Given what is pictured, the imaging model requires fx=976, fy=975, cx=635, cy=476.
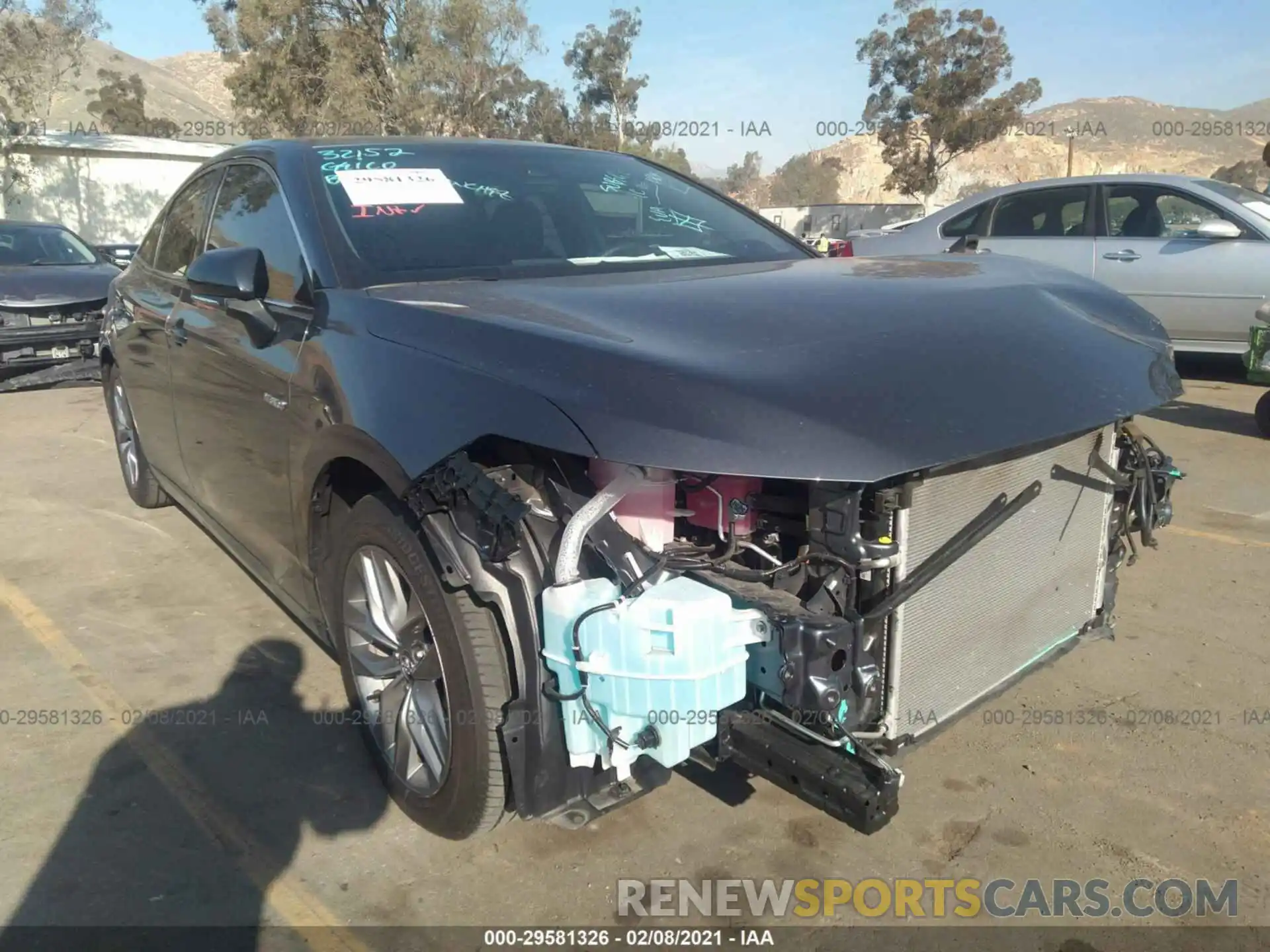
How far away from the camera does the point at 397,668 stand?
2.54 metres

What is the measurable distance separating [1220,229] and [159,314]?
7537mm

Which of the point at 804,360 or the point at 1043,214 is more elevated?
the point at 1043,214

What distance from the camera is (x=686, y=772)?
279cm

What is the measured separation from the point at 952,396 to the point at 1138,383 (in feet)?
2.22

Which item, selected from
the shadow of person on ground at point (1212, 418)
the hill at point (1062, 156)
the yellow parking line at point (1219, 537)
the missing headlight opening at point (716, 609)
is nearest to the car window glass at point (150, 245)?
the missing headlight opening at point (716, 609)

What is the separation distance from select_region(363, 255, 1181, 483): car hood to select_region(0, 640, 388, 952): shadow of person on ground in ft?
4.28

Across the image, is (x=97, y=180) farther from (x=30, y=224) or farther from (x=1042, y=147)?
(x=1042, y=147)

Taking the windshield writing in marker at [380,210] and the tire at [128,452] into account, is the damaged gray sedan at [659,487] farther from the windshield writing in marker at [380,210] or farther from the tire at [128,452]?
the tire at [128,452]

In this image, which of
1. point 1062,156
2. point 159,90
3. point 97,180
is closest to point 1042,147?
point 1062,156

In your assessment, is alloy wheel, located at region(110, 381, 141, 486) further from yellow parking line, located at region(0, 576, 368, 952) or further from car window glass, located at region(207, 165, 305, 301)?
car window glass, located at region(207, 165, 305, 301)

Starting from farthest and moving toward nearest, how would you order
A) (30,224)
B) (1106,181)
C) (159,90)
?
1. (159,90)
2. (30,224)
3. (1106,181)

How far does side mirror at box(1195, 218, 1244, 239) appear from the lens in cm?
757

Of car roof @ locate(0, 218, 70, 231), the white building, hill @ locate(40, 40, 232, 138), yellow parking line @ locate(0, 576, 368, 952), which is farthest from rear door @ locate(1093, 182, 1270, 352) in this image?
hill @ locate(40, 40, 232, 138)

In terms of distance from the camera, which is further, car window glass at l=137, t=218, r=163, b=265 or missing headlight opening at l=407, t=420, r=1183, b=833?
car window glass at l=137, t=218, r=163, b=265
